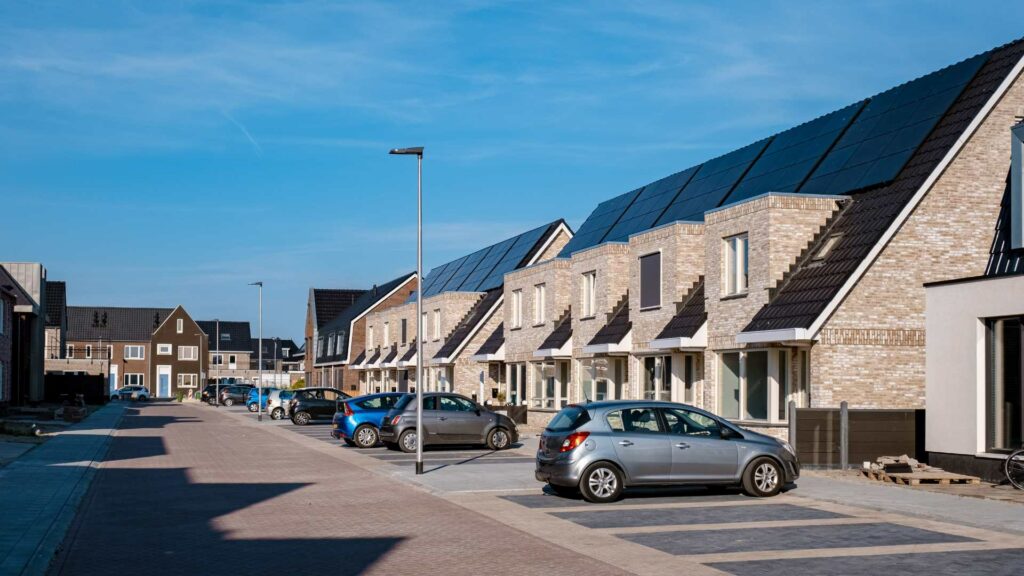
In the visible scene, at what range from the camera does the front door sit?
119688 millimetres

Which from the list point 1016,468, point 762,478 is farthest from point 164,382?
point 1016,468

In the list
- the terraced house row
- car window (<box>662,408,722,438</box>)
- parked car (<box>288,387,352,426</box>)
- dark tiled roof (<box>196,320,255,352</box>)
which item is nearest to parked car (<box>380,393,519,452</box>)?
the terraced house row

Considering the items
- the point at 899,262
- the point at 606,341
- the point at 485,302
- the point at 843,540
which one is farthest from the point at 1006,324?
the point at 485,302

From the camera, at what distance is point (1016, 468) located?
59.1 feet

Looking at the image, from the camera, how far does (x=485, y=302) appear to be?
47.4 metres

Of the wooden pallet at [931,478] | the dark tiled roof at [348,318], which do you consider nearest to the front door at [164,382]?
the dark tiled roof at [348,318]

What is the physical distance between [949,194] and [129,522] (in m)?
17.1

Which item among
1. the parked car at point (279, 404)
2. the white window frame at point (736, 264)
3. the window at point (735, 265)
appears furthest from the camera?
the parked car at point (279, 404)

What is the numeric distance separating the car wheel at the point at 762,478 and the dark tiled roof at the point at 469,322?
2831cm

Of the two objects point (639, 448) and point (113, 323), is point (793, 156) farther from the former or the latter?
point (113, 323)

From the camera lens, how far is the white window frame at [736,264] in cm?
2538

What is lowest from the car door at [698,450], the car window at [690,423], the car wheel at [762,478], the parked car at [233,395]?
the parked car at [233,395]

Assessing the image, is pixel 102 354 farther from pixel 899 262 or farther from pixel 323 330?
pixel 899 262

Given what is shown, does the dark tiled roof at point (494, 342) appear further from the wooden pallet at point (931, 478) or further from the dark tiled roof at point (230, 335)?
the dark tiled roof at point (230, 335)
